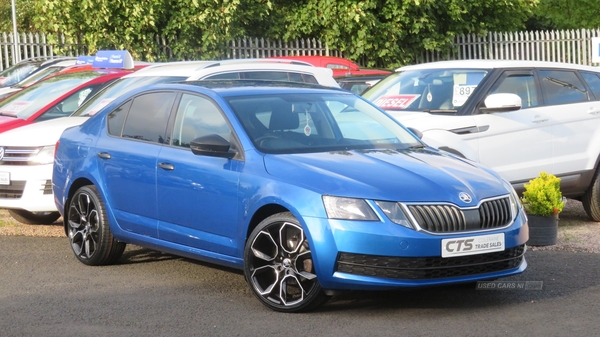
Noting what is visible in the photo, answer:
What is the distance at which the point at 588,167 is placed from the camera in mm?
10898

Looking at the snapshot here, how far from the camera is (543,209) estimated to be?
920 centimetres

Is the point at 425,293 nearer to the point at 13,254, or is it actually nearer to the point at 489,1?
the point at 13,254

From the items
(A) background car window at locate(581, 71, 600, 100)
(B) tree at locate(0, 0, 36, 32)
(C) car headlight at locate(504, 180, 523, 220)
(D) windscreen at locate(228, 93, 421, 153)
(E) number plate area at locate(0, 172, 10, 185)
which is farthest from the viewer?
(B) tree at locate(0, 0, 36, 32)

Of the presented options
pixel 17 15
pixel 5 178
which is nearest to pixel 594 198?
pixel 5 178

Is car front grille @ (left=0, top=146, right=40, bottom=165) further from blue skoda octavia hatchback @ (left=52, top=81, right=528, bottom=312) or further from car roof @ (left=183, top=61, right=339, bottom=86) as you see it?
car roof @ (left=183, top=61, right=339, bottom=86)

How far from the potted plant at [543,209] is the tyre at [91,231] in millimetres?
3698

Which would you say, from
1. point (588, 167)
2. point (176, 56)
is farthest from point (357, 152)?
point (176, 56)

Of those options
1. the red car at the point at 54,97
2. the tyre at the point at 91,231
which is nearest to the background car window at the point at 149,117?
the tyre at the point at 91,231

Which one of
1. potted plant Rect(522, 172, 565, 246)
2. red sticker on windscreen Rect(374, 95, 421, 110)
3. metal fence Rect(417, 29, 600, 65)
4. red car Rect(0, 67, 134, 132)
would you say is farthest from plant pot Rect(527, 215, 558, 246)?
metal fence Rect(417, 29, 600, 65)

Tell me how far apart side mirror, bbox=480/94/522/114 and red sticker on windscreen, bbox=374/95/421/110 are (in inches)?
41.3

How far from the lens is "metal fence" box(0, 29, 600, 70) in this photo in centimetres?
2592

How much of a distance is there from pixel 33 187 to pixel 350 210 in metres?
4.81

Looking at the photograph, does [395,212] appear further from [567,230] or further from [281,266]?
[567,230]

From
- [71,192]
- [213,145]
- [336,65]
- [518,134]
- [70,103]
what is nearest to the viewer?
[213,145]
